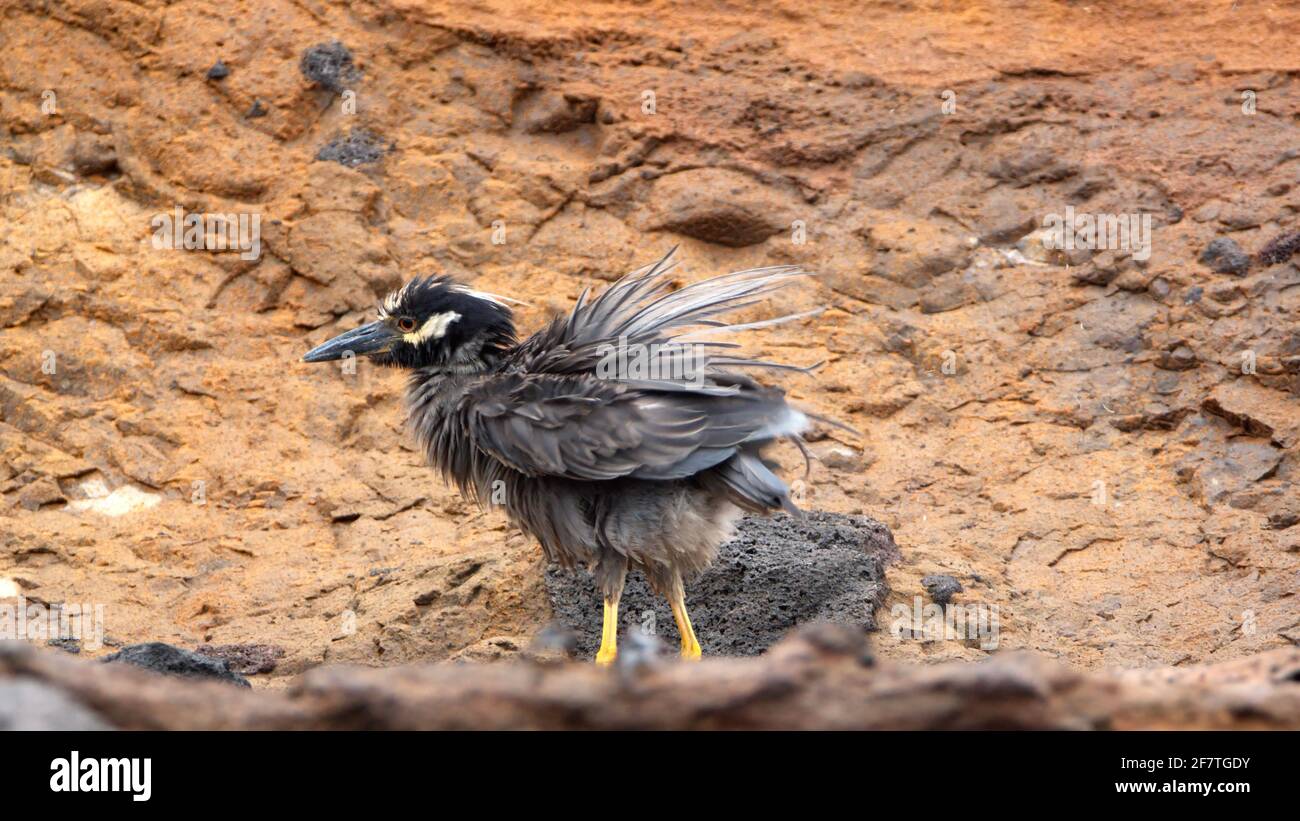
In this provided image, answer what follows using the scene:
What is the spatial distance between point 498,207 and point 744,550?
3.88 m

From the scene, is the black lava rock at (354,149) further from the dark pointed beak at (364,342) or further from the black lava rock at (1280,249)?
the black lava rock at (1280,249)

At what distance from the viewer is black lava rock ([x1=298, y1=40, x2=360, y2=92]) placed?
10.5 m

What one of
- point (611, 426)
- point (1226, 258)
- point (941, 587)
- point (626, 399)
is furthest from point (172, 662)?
point (1226, 258)

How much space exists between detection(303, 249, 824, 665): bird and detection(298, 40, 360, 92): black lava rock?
3856mm

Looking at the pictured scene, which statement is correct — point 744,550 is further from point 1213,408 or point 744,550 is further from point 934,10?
point 934,10

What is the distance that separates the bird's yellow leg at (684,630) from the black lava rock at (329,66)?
5.56 meters

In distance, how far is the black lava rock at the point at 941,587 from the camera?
732 centimetres

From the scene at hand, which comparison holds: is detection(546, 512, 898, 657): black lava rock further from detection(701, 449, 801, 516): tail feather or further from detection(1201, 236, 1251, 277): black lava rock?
detection(1201, 236, 1251, 277): black lava rock

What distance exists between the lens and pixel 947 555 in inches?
311

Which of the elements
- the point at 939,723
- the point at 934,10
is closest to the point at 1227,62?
the point at 934,10

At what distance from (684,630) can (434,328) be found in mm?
1955

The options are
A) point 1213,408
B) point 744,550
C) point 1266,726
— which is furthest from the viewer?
point 1213,408

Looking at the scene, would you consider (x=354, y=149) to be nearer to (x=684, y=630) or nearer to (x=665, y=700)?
(x=684, y=630)

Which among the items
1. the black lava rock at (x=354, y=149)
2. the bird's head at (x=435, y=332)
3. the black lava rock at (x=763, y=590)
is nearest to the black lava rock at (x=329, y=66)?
the black lava rock at (x=354, y=149)
